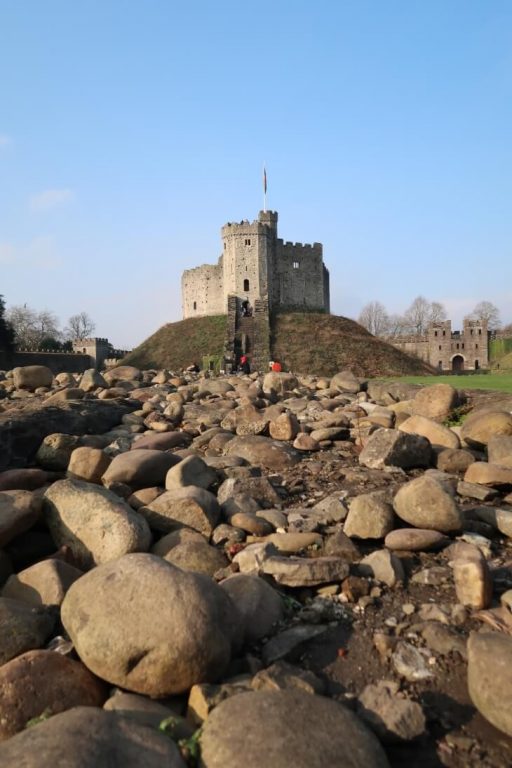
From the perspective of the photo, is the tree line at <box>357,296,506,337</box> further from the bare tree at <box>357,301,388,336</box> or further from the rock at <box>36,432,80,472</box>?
the rock at <box>36,432,80,472</box>

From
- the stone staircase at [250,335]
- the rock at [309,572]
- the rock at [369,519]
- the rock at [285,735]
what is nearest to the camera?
the rock at [285,735]

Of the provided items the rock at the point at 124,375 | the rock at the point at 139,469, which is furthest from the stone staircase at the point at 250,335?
the rock at the point at 139,469

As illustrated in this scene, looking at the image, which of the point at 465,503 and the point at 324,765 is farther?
the point at 465,503

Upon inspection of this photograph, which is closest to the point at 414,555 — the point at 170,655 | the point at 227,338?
the point at 170,655

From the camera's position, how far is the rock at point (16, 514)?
5219 millimetres

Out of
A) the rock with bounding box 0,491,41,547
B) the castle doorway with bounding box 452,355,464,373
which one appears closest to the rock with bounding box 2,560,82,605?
the rock with bounding box 0,491,41,547

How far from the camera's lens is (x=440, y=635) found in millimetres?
3928

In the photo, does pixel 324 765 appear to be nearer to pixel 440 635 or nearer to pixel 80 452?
pixel 440 635

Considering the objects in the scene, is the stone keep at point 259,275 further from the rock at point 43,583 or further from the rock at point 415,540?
the rock at point 43,583

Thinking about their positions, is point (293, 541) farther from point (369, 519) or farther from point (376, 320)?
point (376, 320)

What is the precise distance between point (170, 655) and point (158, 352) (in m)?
47.5

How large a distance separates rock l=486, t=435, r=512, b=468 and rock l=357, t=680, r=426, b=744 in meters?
5.06

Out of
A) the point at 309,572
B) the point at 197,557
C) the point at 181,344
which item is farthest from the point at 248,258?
the point at 309,572

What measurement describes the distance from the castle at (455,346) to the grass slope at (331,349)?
21.1 meters
